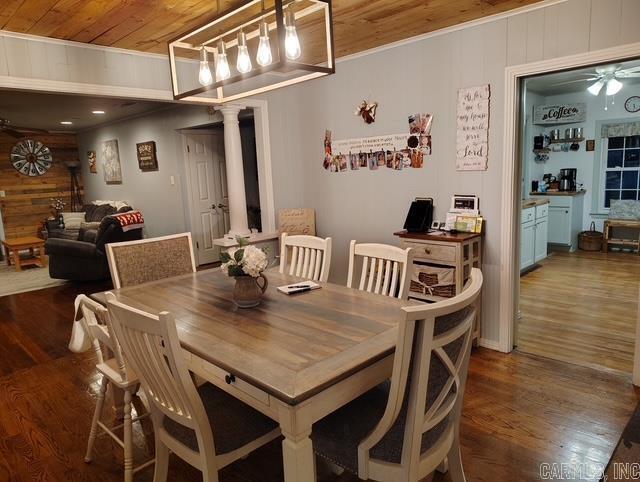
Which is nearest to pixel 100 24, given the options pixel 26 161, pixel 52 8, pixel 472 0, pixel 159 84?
pixel 52 8

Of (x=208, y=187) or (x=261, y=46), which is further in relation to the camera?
(x=208, y=187)

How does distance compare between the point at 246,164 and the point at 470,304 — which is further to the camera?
the point at 246,164

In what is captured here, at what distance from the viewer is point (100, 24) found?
2.70 metres

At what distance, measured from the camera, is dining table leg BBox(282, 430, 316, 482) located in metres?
1.34

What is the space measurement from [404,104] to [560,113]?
4348mm

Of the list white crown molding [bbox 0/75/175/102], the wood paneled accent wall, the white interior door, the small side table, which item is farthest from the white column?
the wood paneled accent wall

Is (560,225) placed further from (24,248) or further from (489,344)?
(24,248)

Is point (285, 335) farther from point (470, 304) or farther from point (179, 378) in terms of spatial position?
point (470, 304)

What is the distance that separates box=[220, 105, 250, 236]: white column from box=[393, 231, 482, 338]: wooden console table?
1.93 metres

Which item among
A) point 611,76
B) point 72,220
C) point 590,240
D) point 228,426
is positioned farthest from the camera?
point 72,220

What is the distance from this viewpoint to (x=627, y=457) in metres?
1.77

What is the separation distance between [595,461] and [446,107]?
7.71 feet

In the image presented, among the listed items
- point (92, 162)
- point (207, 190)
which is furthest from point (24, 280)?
point (92, 162)

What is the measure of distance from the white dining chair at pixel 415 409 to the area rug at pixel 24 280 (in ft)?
17.9
